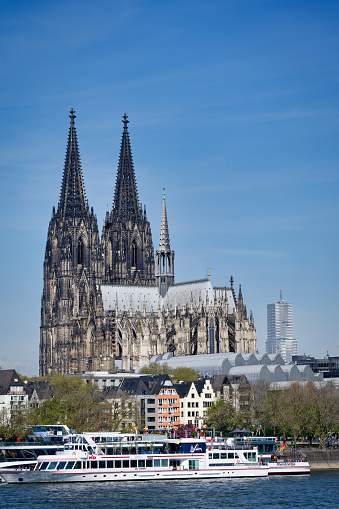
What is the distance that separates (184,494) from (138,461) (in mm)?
13622

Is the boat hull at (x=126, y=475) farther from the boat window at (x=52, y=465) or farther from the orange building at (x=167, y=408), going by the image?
the orange building at (x=167, y=408)

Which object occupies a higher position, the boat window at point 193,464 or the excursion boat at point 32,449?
the excursion boat at point 32,449

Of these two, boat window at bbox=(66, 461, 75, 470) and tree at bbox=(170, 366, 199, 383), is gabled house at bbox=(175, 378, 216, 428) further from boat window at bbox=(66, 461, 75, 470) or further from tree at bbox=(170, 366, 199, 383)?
boat window at bbox=(66, 461, 75, 470)

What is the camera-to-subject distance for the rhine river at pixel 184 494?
96.1 metres

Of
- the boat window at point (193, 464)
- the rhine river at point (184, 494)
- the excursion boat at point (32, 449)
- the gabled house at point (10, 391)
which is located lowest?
the rhine river at point (184, 494)

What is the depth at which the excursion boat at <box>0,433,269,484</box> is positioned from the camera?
373ft

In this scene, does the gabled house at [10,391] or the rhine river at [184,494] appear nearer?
the rhine river at [184,494]

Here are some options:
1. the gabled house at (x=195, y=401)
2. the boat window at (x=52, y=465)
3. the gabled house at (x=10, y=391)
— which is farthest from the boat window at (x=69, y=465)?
the gabled house at (x=195, y=401)

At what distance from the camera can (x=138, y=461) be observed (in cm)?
11612

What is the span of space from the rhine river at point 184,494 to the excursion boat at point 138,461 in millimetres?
1558

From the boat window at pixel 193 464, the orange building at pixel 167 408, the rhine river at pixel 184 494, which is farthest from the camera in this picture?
the orange building at pixel 167 408

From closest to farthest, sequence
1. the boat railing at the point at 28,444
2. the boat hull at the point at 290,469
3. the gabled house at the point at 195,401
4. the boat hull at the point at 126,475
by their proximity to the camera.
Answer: the boat hull at the point at 126,475, the boat hull at the point at 290,469, the boat railing at the point at 28,444, the gabled house at the point at 195,401

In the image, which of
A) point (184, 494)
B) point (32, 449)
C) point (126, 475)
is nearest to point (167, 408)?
point (32, 449)

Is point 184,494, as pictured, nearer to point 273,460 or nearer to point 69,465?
point 69,465
